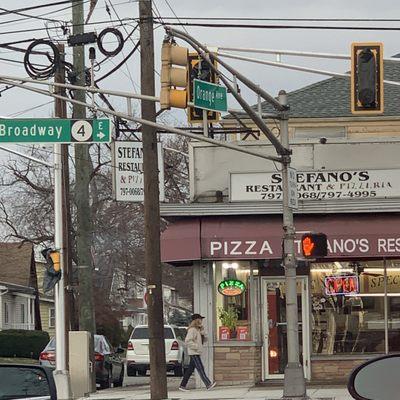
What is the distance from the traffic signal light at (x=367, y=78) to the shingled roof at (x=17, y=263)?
48.3 metres

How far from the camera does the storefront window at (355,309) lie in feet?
73.1

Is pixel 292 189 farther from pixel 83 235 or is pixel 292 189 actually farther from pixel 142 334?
pixel 142 334

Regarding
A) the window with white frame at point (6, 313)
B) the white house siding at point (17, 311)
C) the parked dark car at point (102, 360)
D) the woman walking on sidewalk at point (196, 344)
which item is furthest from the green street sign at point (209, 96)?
the window with white frame at point (6, 313)

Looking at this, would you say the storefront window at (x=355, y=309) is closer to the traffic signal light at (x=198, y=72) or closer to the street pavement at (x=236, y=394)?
the street pavement at (x=236, y=394)

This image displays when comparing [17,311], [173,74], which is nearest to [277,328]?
[173,74]

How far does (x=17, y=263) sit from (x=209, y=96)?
160 ft

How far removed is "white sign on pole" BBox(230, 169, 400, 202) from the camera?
22.3 metres

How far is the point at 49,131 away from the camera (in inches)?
749

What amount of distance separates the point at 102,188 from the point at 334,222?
113 ft

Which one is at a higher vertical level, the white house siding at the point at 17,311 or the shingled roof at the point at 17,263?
the shingled roof at the point at 17,263

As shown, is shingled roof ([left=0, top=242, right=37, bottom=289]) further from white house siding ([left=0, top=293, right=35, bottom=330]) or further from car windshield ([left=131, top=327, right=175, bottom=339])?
car windshield ([left=131, top=327, right=175, bottom=339])

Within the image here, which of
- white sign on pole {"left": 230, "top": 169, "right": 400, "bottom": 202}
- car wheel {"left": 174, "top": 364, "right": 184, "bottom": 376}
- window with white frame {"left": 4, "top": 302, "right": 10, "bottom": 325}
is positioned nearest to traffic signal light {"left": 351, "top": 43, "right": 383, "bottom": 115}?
white sign on pole {"left": 230, "top": 169, "right": 400, "bottom": 202}

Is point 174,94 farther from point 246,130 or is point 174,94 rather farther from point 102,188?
point 102,188

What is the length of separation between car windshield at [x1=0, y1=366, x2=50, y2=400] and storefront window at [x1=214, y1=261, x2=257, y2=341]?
42.1 ft
